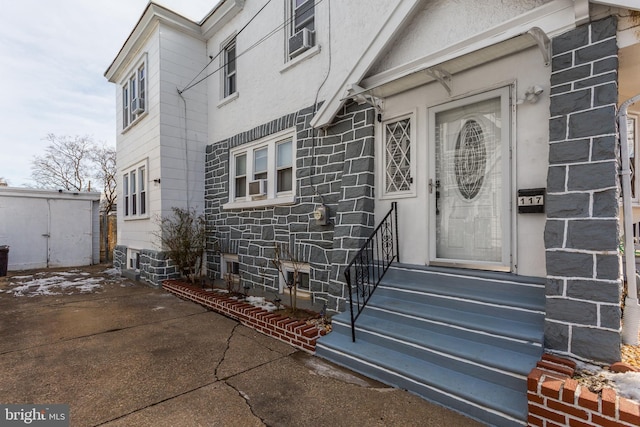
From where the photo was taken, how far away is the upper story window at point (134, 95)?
8273mm

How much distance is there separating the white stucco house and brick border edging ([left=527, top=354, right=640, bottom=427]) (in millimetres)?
182

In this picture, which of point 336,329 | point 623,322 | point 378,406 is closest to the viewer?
point 378,406

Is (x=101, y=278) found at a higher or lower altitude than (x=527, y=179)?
lower

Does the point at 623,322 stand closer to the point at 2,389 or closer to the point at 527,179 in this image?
the point at 527,179

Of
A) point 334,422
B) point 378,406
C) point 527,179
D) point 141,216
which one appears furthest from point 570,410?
point 141,216

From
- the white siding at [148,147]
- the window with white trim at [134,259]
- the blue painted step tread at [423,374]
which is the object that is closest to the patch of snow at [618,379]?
the blue painted step tread at [423,374]

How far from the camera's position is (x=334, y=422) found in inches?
91.8

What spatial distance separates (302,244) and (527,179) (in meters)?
3.36

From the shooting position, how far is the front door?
3.34 meters

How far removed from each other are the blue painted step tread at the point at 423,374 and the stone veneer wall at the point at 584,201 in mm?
675

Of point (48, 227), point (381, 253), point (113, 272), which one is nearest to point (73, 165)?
point (48, 227)

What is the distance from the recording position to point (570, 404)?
196 cm

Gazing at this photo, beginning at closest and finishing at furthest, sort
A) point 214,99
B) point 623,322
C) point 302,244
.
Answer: point 623,322 → point 302,244 → point 214,99

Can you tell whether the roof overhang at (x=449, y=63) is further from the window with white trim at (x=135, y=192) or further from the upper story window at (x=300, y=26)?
the window with white trim at (x=135, y=192)
